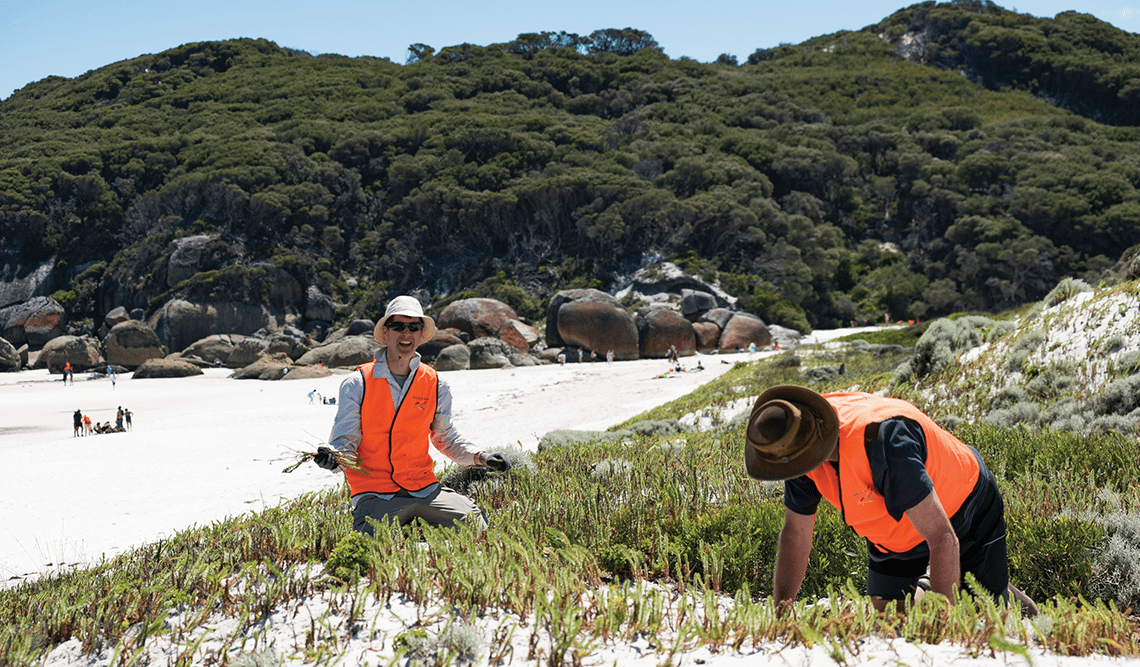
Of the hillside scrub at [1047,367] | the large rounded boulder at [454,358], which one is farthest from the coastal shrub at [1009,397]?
the large rounded boulder at [454,358]

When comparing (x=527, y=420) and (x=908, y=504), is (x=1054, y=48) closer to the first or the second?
(x=527, y=420)

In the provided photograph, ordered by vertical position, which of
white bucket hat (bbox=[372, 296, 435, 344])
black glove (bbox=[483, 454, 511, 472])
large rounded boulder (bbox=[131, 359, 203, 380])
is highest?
white bucket hat (bbox=[372, 296, 435, 344])

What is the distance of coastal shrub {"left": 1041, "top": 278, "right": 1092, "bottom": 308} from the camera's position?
8867 mm

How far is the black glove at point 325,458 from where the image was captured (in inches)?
138

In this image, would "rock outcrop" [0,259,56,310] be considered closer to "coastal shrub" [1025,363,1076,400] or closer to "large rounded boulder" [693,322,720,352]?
"large rounded boulder" [693,322,720,352]

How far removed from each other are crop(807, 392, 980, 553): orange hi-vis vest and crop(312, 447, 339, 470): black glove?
2423mm

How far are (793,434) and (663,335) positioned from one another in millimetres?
33363

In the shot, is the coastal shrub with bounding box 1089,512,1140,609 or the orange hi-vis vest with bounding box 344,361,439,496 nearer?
the coastal shrub with bounding box 1089,512,1140,609

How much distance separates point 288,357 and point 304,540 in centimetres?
3482

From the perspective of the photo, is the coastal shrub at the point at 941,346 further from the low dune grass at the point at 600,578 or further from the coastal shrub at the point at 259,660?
the coastal shrub at the point at 259,660

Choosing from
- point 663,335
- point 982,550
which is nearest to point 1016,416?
point 982,550

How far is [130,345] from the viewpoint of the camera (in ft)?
125

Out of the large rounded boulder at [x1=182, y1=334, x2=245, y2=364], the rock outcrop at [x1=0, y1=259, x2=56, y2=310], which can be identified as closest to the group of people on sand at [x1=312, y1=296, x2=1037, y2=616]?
the large rounded boulder at [x1=182, y1=334, x2=245, y2=364]

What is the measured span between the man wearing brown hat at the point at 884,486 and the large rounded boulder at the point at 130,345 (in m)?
43.8
